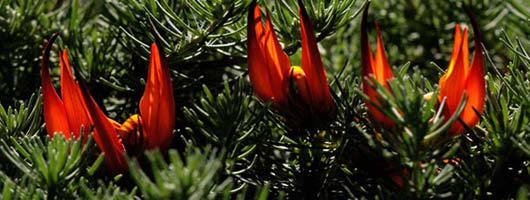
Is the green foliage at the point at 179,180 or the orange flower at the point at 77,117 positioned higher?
the orange flower at the point at 77,117

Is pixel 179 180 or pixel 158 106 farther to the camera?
pixel 158 106

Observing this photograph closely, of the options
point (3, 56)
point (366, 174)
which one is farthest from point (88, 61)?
point (366, 174)

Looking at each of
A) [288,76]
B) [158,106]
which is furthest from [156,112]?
[288,76]

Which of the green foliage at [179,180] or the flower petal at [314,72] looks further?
the flower petal at [314,72]

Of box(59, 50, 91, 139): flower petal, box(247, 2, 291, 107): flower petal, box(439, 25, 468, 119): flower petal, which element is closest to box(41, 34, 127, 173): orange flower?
box(59, 50, 91, 139): flower petal

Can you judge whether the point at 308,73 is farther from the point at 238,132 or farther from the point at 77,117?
the point at 77,117

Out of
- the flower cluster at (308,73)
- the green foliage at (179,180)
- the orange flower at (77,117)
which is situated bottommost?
the green foliage at (179,180)

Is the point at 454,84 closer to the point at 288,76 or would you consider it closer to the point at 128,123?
the point at 288,76

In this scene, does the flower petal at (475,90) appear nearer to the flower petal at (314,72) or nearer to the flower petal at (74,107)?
the flower petal at (314,72)

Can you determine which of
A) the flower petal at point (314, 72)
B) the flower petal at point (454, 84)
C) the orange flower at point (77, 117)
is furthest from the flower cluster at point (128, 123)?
the flower petal at point (454, 84)
